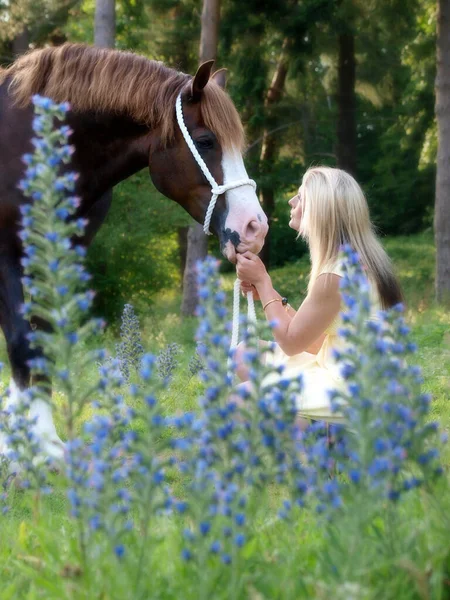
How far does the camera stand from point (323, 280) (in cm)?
382

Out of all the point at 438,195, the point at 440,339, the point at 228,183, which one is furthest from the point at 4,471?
the point at 438,195

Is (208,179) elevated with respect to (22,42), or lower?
lower

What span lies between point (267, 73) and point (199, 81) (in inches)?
552

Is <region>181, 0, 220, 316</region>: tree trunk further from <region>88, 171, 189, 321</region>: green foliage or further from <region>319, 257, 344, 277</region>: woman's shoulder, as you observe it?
<region>319, 257, 344, 277</region>: woman's shoulder

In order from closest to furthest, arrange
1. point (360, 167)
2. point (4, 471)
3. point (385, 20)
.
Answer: point (4, 471), point (385, 20), point (360, 167)

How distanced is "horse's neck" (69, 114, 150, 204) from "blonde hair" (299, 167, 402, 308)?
1092 millimetres

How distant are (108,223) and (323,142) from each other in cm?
1089

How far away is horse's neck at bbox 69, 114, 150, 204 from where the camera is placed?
4.54 metres

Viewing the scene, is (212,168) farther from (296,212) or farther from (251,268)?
(251,268)

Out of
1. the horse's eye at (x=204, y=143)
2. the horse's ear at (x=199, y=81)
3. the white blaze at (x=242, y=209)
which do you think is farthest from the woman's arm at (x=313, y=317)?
the horse's ear at (x=199, y=81)

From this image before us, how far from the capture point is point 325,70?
19.1m

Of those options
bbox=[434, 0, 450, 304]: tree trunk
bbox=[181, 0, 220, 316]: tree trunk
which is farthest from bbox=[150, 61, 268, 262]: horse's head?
bbox=[434, 0, 450, 304]: tree trunk

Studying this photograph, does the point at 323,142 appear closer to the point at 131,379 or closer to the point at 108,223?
the point at 108,223

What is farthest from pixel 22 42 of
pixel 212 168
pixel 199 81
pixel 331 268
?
pixel 331 268
